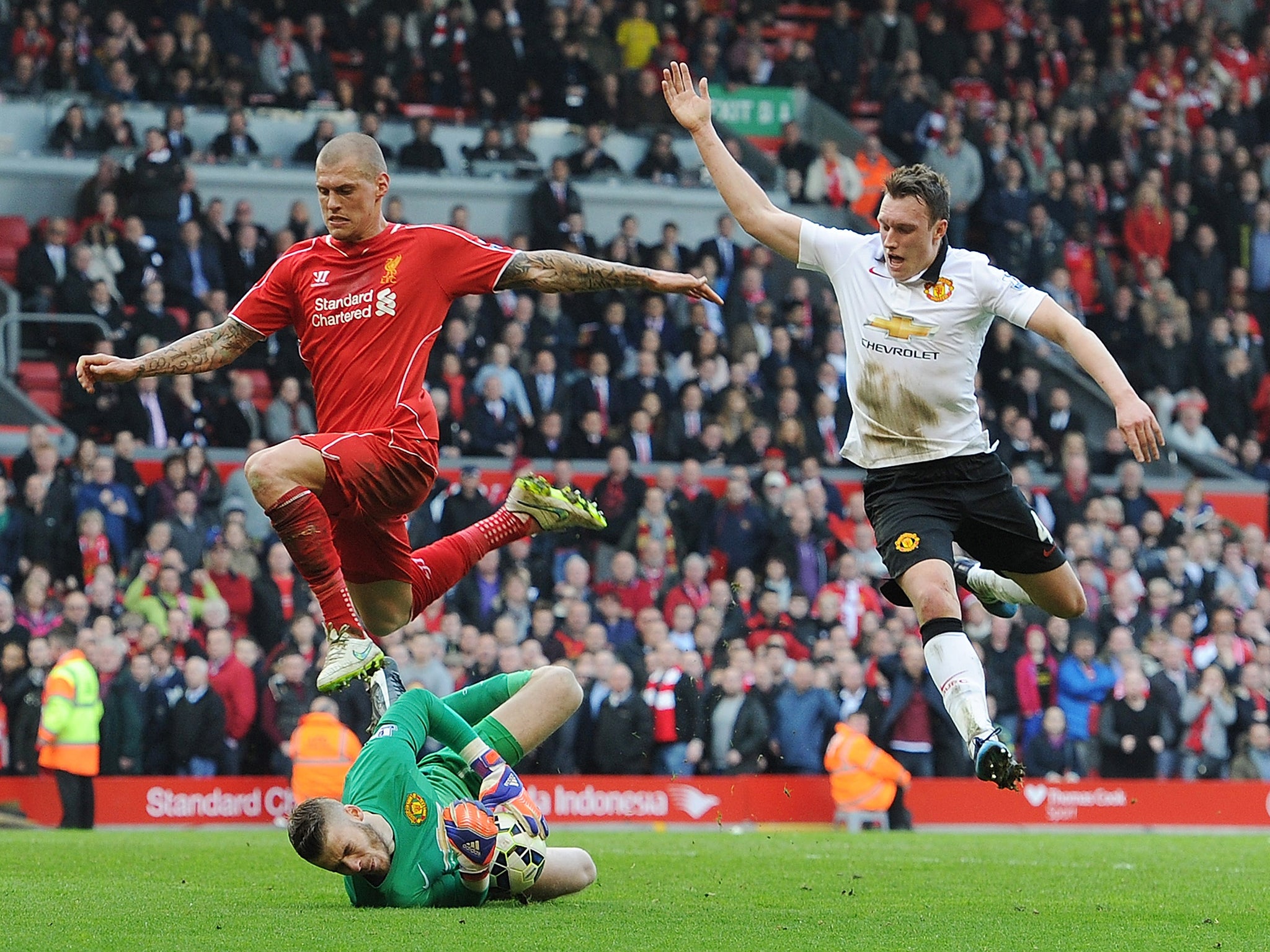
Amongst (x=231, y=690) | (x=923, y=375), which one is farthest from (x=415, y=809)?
(x=231, y=690)

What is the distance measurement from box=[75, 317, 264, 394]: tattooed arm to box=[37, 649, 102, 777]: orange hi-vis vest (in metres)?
7.05

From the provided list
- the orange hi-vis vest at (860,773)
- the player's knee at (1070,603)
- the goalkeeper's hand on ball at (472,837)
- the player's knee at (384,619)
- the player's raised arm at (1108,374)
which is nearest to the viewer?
the player's raised arm at (1108,374)

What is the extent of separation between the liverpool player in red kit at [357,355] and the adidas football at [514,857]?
102 centimetres

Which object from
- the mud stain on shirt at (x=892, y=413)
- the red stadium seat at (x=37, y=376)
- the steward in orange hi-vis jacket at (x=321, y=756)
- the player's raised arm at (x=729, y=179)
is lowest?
the steward in orange hi-vis jacket at (x=321, y=756)

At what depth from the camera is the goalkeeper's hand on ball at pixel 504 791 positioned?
27.9 feet

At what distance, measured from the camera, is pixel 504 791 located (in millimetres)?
8555

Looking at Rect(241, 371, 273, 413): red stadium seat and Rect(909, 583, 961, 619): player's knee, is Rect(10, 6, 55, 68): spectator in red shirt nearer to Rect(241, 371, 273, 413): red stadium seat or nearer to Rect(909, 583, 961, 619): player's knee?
Rect(241, 371, 273, 413): red stadium seat

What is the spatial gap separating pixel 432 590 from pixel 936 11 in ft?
68.5

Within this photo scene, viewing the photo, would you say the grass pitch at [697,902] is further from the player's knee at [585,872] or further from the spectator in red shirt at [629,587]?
the spectator in red shirt at [629,587]

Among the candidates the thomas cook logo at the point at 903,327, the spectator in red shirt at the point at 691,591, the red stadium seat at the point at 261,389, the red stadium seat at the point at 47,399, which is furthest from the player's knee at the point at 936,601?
the red stadium seat at the point at 47,399

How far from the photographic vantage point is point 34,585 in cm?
1708

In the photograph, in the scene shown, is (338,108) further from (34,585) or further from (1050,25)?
(1050,25)

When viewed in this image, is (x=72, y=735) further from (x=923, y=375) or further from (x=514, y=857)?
(x=923, y=375)

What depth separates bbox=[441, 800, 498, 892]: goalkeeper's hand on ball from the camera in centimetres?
826
